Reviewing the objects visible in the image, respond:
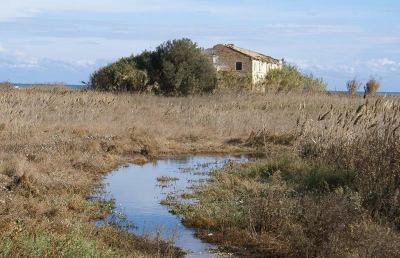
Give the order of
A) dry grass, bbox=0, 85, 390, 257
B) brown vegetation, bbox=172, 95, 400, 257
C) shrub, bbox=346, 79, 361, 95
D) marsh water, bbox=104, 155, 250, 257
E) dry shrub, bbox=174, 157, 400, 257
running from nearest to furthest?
dry shrub, bbox=174, 157, 400, 257, dry grass, bbox=0, 85, 390, 257, brown vegetation, bbox=172, 95, 400, 257, marsh water, bbox=104, 155, 250, 257, shrub, bbox=346, 79, 361, 95

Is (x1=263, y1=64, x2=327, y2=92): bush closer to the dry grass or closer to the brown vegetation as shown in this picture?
the dry grass

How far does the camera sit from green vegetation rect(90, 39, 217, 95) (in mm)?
46875

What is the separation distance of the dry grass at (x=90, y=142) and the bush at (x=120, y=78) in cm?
674

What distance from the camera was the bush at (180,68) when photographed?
1855 inches

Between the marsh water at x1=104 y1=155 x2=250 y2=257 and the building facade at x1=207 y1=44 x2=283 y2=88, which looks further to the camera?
the building facade at x1=207 y1=44 x2=283 y2=88

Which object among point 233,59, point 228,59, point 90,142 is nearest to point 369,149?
point 90,142

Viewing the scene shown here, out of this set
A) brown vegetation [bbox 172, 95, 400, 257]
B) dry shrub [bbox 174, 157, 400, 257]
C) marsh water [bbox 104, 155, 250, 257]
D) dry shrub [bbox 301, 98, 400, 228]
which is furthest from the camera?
dry shrub [bbox 301, 98, 400, 228]

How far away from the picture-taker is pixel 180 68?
47.1m

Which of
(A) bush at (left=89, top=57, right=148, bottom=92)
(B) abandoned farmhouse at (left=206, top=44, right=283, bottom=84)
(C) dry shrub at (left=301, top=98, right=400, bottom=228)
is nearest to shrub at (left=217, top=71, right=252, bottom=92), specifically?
(A) bush at (left=89, top=57, right=148, bottom=92)

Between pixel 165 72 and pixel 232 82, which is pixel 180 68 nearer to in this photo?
pixel 165 72

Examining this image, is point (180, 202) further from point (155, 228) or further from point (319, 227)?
point (319, 227)

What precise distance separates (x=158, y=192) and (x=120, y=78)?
3104cm

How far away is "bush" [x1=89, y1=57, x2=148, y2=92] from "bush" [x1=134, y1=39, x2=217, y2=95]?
123 centimetres

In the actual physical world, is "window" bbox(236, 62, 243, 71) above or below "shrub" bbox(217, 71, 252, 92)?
above
